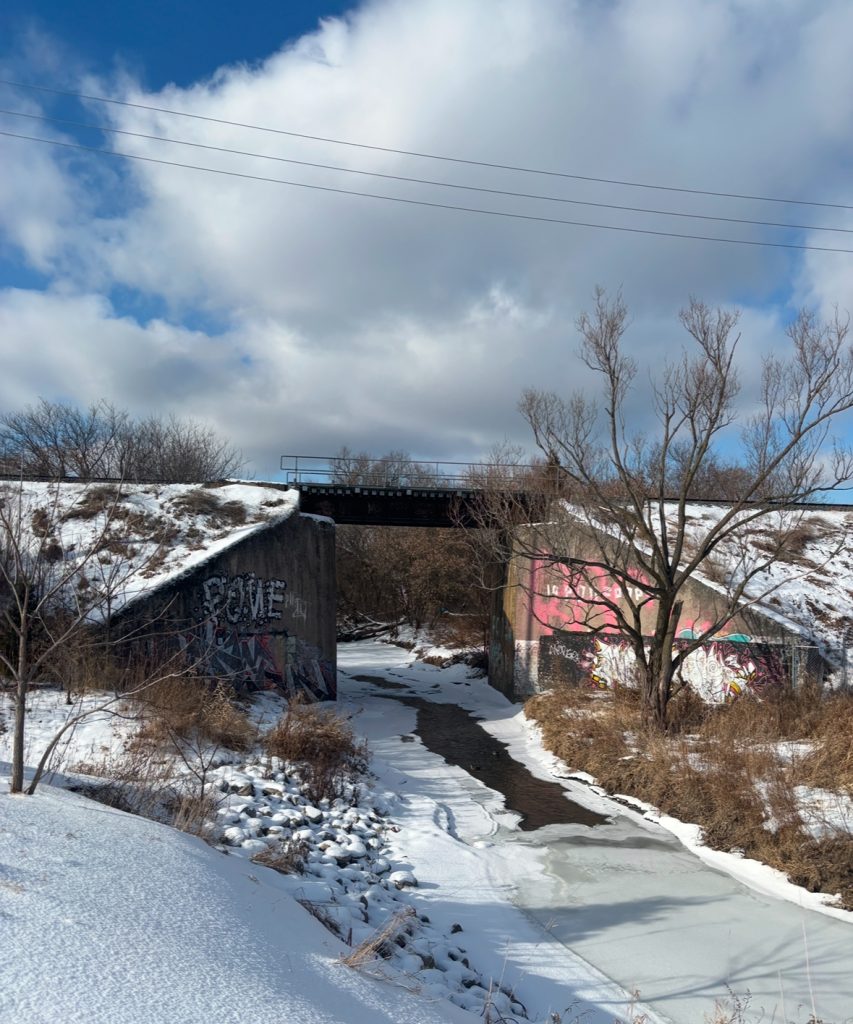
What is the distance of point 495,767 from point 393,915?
304 inches

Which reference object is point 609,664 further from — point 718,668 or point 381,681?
point 381,681

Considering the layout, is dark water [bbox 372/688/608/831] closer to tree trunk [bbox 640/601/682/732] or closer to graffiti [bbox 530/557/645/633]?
tree trunk [bbox 640/601/682/732]

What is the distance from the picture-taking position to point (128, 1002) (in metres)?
2.90

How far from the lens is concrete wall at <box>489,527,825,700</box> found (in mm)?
17000

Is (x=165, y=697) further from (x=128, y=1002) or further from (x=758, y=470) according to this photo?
(x=758, y=470)

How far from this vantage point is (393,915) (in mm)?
6562

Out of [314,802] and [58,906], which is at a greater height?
[58,906]

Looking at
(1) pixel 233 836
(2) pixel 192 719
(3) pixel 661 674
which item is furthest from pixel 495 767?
(1) pixel 233 836

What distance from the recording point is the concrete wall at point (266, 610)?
16.2m

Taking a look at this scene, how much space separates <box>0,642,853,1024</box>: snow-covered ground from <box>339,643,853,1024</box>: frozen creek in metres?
0.03

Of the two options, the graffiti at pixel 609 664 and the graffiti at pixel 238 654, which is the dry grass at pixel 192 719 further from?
the graffiti at pixel 609 664

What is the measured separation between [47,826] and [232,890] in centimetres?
124

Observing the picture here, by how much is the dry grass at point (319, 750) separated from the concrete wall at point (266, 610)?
3.53 metres

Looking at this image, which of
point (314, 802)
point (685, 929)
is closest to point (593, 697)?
point (314, 802)
